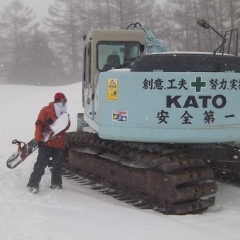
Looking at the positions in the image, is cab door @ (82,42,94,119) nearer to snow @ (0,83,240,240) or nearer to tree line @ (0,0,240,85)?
snow @ (0,83,240,240)

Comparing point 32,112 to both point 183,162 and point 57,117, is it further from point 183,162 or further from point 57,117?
point 183,162

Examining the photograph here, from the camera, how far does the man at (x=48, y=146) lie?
6445mm

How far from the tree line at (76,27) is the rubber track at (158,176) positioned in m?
28.1

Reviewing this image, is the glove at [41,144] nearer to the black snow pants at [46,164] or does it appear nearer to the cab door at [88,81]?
the black snow pants at [46,164]

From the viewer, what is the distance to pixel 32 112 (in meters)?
17.8

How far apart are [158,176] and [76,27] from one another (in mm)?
45380

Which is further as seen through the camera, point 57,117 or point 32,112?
point 32,112

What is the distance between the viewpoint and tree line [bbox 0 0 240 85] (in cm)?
3753

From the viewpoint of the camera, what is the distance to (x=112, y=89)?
5414mm

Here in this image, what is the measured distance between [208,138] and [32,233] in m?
2.48

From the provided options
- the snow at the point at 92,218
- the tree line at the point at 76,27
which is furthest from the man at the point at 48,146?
the tree line at the point at 76,27

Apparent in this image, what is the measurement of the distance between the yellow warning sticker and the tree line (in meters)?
29.0

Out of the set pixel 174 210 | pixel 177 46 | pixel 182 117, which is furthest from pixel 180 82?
pixel 177 46

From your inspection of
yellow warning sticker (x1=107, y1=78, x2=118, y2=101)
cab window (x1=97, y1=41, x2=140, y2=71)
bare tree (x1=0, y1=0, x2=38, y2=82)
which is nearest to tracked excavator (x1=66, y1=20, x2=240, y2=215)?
yellow warning sticker (x1=107, y1=78, x2=118, y2=101)
